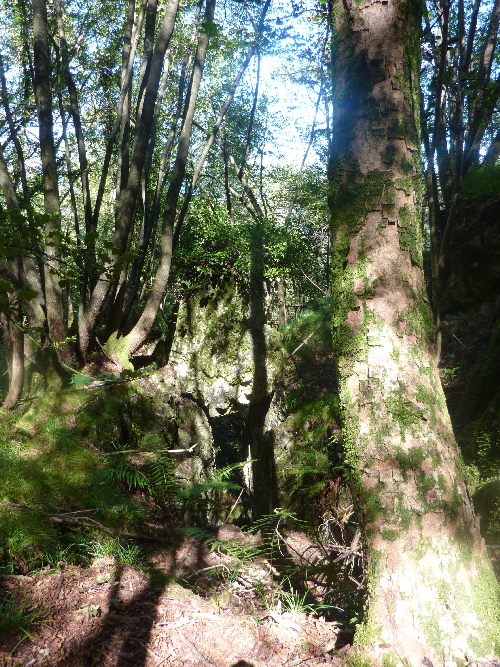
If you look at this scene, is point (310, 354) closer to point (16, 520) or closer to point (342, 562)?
point (342, 562)

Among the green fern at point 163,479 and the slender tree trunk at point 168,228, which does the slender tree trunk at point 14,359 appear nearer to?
the slender tree trunk at point 168,228

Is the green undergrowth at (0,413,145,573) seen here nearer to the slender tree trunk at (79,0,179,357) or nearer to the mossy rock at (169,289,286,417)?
the slender tree trunk at (79,0,179,357)

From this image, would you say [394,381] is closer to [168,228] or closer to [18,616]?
[18,616]

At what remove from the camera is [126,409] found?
6.00m

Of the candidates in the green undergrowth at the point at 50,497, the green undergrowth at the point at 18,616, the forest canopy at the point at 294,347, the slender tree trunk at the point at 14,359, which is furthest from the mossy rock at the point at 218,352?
the green undergrowth at the point at 18,616

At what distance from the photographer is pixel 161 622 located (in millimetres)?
2416

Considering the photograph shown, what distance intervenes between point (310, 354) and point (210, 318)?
6.81ft

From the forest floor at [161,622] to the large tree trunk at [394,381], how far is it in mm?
582

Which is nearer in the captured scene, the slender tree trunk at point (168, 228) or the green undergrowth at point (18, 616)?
the green undergrowth at point (18, 616)

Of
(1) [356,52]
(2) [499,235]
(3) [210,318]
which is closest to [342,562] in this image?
(1) [356,52]

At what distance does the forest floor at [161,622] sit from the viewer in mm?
2094

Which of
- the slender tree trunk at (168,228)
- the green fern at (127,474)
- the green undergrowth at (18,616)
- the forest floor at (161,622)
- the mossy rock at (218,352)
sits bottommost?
the forest floor at (161,622)

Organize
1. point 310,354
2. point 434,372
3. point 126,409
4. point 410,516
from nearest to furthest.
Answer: point 410,516 → point 434,372 → point 126,409 → point 310,354

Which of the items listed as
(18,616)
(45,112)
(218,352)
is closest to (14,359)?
(45,112)
